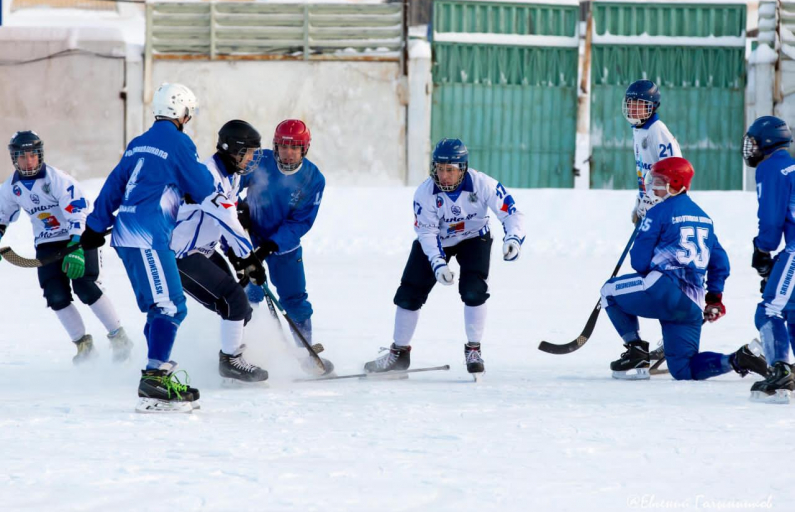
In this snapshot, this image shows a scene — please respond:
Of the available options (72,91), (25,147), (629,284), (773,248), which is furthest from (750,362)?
(72,91)

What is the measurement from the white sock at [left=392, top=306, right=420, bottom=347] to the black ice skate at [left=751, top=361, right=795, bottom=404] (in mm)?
1910

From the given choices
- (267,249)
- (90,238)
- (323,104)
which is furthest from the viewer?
(323,104)

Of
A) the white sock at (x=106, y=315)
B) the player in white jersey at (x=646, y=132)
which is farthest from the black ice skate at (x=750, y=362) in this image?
the white sock at (x=106, y=315)

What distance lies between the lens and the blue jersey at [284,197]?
6066mm

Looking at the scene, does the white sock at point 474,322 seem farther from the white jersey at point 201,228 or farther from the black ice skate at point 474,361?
the white jersey at point 201,228

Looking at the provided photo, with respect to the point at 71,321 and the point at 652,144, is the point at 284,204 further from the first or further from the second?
the point at 652,144

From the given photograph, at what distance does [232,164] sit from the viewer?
544 cm

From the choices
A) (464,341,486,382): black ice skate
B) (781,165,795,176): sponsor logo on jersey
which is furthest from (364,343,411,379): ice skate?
(781,165,795,176): sponsor logo on jersey

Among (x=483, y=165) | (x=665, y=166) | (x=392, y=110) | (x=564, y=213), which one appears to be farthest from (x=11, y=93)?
(x=665, y=166)

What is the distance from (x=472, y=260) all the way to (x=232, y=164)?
4.60ft

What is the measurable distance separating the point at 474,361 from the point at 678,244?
124 centimetres

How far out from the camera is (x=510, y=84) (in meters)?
17.2

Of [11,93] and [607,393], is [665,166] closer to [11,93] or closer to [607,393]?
[607,393]

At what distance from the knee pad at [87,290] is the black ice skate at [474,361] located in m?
2.30
